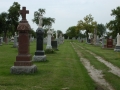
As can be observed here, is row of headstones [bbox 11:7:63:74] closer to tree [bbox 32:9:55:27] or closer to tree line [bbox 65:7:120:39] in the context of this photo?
tree line [bbox 65:7:120:39]

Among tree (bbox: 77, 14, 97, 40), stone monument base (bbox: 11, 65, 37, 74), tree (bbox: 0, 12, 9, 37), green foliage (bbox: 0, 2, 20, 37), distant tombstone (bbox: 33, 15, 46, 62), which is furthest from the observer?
tree (bbox: 77, 14, 97, 40)

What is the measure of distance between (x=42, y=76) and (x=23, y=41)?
1876mm

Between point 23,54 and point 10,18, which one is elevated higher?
point 10,18

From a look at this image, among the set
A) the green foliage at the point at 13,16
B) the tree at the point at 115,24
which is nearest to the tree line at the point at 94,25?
the tree at the point at 115,24

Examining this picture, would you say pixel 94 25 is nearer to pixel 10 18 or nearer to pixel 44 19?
pixel 44 19

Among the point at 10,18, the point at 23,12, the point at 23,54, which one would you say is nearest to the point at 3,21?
the point at 10,18

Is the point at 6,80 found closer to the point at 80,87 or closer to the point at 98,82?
the point at 80,87

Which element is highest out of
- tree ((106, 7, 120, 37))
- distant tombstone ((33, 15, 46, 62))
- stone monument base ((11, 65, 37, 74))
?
tree ((106, 7, 120, 37))

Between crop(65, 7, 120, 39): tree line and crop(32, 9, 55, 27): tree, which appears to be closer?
crop(65, 7, 120, 39): tree line


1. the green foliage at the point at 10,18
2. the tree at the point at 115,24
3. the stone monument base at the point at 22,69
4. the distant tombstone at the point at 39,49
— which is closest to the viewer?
the stone monument base at the point at 22,69

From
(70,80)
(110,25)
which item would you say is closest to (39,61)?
(70,80)

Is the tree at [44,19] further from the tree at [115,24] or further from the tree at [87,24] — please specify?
the tree at [115,24]

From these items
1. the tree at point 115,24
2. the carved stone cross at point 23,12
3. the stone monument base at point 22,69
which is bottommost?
the stone monument base at point 22,69

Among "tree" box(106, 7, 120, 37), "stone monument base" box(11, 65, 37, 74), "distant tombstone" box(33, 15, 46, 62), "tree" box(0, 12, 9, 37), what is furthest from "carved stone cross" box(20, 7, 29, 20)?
"tree" box(106, 7, 120, 37)
